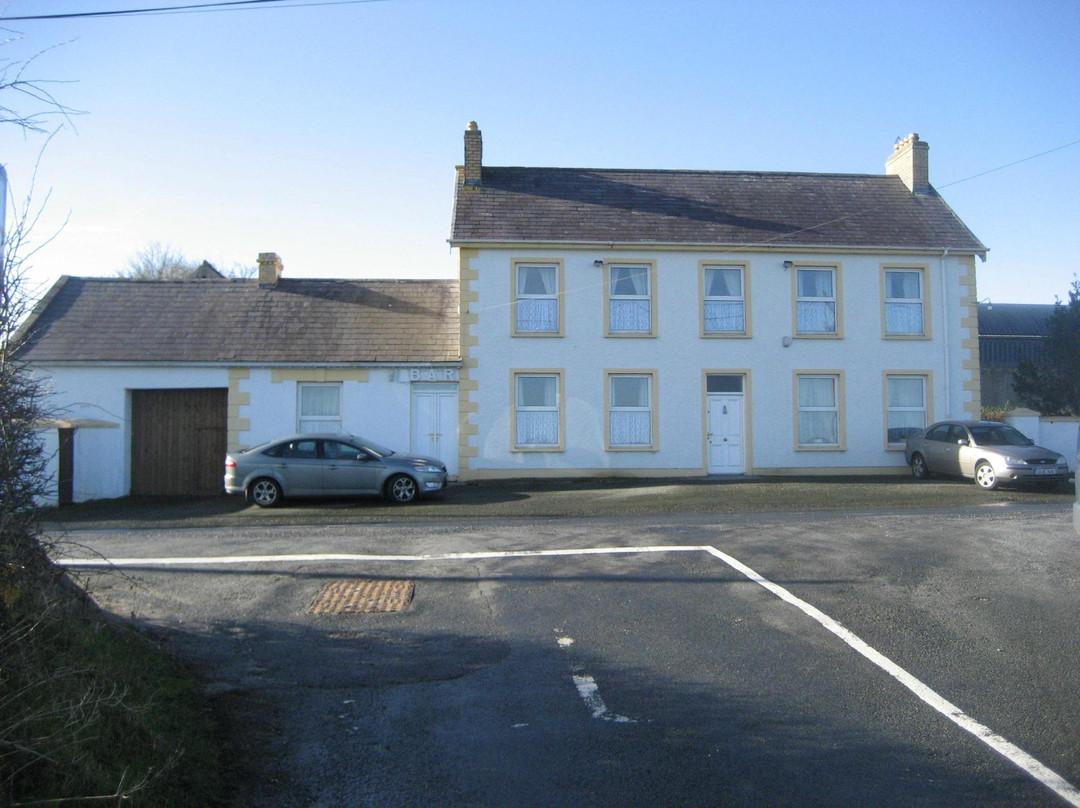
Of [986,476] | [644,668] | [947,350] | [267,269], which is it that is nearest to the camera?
[644,668]

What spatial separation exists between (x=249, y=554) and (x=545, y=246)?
12521 mm

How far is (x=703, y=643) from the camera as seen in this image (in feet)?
22.0

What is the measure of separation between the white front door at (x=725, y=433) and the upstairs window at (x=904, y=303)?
4377 millimetres

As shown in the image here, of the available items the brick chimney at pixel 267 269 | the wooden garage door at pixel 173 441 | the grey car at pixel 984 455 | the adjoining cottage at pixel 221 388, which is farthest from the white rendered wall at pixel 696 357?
the wooden garage door at pixel 173 441

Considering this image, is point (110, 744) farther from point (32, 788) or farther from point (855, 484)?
point (855, 484)

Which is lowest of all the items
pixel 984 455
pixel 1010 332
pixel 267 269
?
pixel 984 455

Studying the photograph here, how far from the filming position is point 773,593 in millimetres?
8148

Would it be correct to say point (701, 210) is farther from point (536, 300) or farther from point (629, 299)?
point (536, 300)

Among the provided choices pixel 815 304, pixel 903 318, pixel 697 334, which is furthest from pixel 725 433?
pixel 903 318

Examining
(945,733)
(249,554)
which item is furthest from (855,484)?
(945,733)

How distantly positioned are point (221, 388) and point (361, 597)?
14118 millimetres

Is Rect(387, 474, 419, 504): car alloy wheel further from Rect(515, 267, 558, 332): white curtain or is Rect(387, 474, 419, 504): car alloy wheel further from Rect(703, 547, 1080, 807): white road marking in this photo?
Rect(703, 547, 1080, 807): white road marking

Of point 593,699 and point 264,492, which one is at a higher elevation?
point 264,492

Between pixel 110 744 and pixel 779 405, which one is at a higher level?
pixel 779 405
